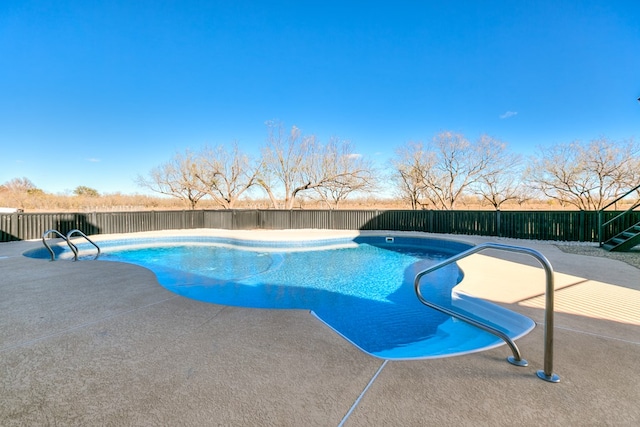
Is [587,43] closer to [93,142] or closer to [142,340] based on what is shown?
[142,340]

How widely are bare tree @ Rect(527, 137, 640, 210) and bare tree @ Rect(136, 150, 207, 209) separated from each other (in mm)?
20724

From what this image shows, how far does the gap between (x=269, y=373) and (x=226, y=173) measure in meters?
18.2

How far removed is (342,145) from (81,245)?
14.3 metres

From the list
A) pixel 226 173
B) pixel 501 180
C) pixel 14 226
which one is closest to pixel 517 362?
pixel 14 226

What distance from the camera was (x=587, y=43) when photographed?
31.0 feet

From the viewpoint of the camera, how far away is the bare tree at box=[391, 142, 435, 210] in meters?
17.2

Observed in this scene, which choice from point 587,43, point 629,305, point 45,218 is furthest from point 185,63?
point 587,43

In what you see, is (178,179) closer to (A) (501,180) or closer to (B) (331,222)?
(B) (331,222)

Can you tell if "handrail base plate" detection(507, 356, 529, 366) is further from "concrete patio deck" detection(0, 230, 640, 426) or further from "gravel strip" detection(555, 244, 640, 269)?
"gravel strip" detection(555, 244, 640, 269)

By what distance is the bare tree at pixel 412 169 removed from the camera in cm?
1724

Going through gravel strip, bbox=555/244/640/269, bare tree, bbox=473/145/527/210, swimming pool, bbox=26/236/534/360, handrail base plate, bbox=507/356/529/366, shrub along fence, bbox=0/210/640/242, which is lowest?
swimming pool, bbox=26/236/534/360

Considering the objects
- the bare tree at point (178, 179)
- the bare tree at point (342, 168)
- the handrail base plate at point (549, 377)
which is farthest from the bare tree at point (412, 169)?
the handrail base plate at point (549, 377)

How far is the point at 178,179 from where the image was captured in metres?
19.0

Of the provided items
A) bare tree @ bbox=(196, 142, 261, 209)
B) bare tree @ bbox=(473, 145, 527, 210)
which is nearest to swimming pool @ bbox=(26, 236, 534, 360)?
bare tree @ bbox=(196, 142, 261, 209)
